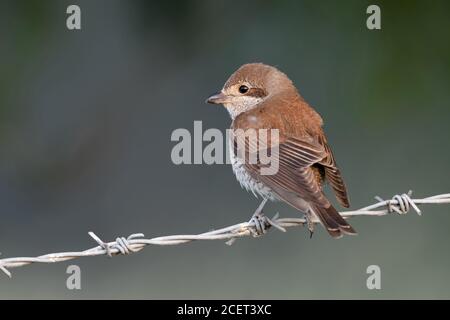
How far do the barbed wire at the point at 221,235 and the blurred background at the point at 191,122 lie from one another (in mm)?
2135

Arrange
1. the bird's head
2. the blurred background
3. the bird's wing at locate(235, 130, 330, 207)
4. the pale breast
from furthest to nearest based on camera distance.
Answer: the blurred background < the bird's head < the pale breast < the bird's wing at locate(235, 130, 330, 207)

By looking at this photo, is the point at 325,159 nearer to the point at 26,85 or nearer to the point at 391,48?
the point at 391,48

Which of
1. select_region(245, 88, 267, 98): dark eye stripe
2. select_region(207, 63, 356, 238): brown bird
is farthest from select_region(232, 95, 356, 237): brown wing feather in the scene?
select_region(245, 88, 267, 98): dark eye stripe

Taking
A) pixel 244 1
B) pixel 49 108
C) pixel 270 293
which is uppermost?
pixel 244 1

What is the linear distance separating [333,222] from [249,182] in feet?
2.49

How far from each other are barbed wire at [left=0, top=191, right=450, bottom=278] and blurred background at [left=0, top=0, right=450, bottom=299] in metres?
2.13

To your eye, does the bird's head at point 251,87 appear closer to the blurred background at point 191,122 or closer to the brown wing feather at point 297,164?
the brown wing feather at point 297,164

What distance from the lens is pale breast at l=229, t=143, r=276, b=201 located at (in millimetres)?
5152

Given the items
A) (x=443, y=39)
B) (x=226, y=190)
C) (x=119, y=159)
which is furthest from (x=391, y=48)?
(x=119, y=159)

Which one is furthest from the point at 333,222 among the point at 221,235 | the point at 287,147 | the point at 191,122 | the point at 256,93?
the point at 191,122

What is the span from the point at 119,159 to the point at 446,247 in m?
3.12

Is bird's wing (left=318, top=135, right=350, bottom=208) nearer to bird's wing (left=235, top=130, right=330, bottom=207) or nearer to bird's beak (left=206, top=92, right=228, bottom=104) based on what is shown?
bird's wing (left=235, top=130, right=330, bottom=207)

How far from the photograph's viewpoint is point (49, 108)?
28.3 feet

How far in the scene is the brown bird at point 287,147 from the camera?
4.81 meters
